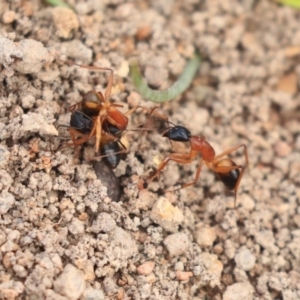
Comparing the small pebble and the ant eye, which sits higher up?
the ant eye

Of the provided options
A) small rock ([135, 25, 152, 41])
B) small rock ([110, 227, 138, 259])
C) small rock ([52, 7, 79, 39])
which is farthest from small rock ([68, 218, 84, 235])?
small rock ([135, 25, 152, 41])

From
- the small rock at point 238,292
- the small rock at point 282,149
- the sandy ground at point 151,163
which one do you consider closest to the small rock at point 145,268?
the sandy ground at point 151,163

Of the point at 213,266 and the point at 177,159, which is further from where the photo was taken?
the point at 177,159

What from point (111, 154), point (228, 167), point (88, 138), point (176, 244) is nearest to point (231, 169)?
point (228, 167)

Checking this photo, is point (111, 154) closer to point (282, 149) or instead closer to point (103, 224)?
point (103, 224)

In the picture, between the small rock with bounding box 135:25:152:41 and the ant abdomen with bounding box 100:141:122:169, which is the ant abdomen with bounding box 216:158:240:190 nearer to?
the ant abdomen with bounding box 100:141:122:169

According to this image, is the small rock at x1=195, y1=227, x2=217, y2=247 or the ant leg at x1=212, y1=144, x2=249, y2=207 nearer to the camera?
the small rock at x1=195, y1=227, x2=217, y2=247
